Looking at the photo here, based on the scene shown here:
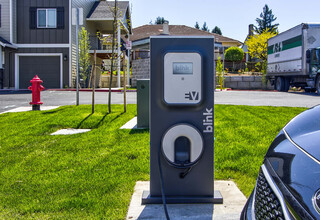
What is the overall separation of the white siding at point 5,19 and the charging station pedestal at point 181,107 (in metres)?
23.7

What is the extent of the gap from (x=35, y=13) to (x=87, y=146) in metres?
21.3

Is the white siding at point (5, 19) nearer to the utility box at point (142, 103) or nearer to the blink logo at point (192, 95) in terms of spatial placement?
the utility box at point (142, 103)

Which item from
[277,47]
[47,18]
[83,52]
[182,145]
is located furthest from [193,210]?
[47,18]

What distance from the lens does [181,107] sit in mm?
2826

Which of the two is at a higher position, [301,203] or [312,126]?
[312,126]

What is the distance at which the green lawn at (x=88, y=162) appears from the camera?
301cm

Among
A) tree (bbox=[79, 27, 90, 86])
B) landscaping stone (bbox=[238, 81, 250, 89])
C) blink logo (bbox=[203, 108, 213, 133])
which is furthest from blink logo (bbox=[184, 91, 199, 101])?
landscaping stone (bbox=[238, 81, 250, 89])

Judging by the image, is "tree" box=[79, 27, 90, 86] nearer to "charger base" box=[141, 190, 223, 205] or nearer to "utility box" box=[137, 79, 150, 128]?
"utility box" box=[137, 79, 150, 128]

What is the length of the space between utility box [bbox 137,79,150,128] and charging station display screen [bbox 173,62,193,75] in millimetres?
3693

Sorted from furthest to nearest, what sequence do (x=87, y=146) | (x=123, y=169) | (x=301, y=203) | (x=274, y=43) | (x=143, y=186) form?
(x=274, y=43) < (x=87, y=146) < (x=123, y=169) < (x=143, y=186) < (x=301, y=203)

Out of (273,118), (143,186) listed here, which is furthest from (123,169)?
(273,118)

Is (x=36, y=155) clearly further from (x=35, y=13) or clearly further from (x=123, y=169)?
(x=35, y=13)

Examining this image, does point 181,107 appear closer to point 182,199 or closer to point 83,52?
point 182,199

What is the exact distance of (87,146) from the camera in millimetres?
5219
